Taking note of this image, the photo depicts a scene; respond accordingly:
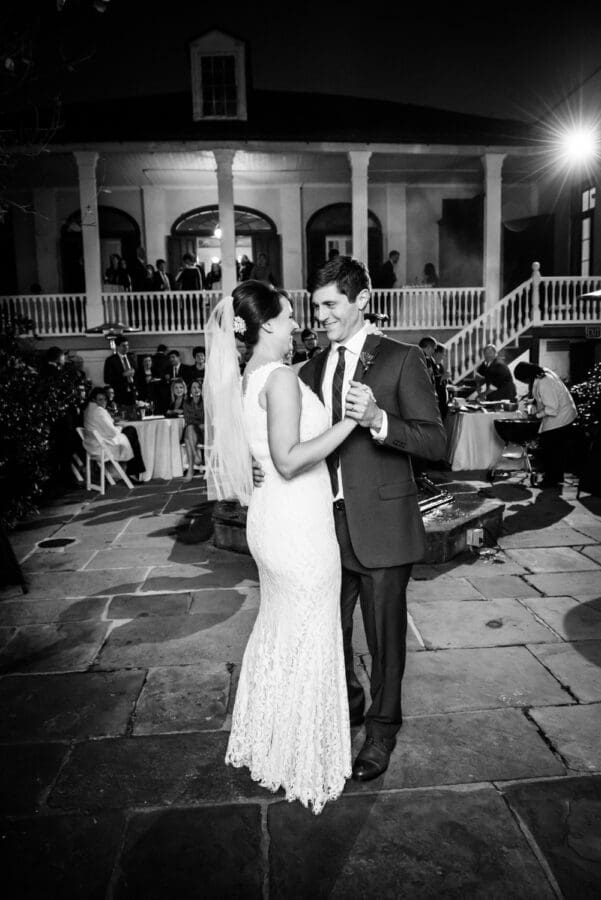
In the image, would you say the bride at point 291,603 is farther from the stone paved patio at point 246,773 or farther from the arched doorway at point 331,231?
the arched doorway at point 331,231

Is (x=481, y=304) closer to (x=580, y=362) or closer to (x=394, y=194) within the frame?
(x=580, y=362)

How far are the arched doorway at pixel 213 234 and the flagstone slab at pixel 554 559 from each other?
13.7 meters

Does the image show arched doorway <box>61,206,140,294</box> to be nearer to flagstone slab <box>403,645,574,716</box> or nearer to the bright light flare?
the bright light flare

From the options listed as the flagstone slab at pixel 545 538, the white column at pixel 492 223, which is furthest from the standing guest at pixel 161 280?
the flagstone slab at pixel 545 538

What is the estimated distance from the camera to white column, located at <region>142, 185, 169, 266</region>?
17672mm

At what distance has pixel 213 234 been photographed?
18.1 meters

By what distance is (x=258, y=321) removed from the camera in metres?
2.48

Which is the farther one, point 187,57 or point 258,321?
point 187,57

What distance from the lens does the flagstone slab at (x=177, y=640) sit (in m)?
3.86

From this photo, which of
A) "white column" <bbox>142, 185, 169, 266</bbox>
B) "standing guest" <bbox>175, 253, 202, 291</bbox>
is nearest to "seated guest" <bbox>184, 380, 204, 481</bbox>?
"standing guest" <bbox>175, 253, 202, 291</bbox>

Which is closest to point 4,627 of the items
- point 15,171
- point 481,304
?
point 481,304

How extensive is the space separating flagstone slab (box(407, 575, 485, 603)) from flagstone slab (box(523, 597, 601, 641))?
0.42m

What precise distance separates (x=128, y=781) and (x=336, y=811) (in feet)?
2.90

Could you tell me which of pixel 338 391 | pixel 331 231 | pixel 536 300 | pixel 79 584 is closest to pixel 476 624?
pixel 338 391
